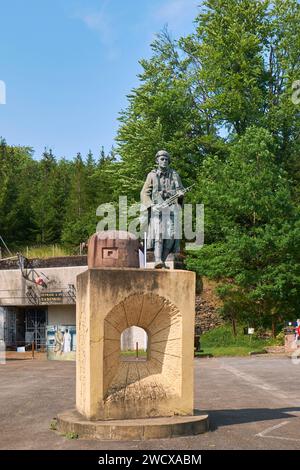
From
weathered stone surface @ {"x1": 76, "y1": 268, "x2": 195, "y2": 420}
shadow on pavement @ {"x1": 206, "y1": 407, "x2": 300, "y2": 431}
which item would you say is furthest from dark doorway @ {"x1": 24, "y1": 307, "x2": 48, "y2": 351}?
weathered stone surface @ {"x1": 76, "y1": 268, "x2": 195, "y2": 420}

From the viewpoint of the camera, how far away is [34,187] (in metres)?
70.7

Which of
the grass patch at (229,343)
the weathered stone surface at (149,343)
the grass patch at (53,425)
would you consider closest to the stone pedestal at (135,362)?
the weathered stone surface at (149,343)

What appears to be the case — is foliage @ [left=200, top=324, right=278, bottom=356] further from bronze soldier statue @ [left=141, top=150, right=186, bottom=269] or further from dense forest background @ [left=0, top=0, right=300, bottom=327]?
bronze soldier statue @ [left=141, top=150, right=186, bottom=269]

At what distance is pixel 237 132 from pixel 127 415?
3405 cm

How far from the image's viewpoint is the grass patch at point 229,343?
102ft

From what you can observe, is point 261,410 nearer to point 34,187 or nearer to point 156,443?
point 156,443

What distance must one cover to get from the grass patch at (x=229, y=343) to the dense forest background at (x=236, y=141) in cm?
126

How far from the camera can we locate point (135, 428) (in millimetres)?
9469

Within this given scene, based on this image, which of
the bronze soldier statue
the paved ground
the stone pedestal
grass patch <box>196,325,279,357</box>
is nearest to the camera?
the paved ground

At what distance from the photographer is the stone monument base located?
31.0 ft

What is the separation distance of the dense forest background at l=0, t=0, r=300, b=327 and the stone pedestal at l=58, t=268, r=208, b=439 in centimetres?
2240

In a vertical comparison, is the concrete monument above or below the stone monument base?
above

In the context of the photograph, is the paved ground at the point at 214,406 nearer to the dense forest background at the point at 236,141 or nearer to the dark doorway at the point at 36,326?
the dense forest background at the point at 236,141

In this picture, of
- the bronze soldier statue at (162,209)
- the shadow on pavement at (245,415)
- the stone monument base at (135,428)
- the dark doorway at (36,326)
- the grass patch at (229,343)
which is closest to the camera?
the stone monument base at (135,428)
